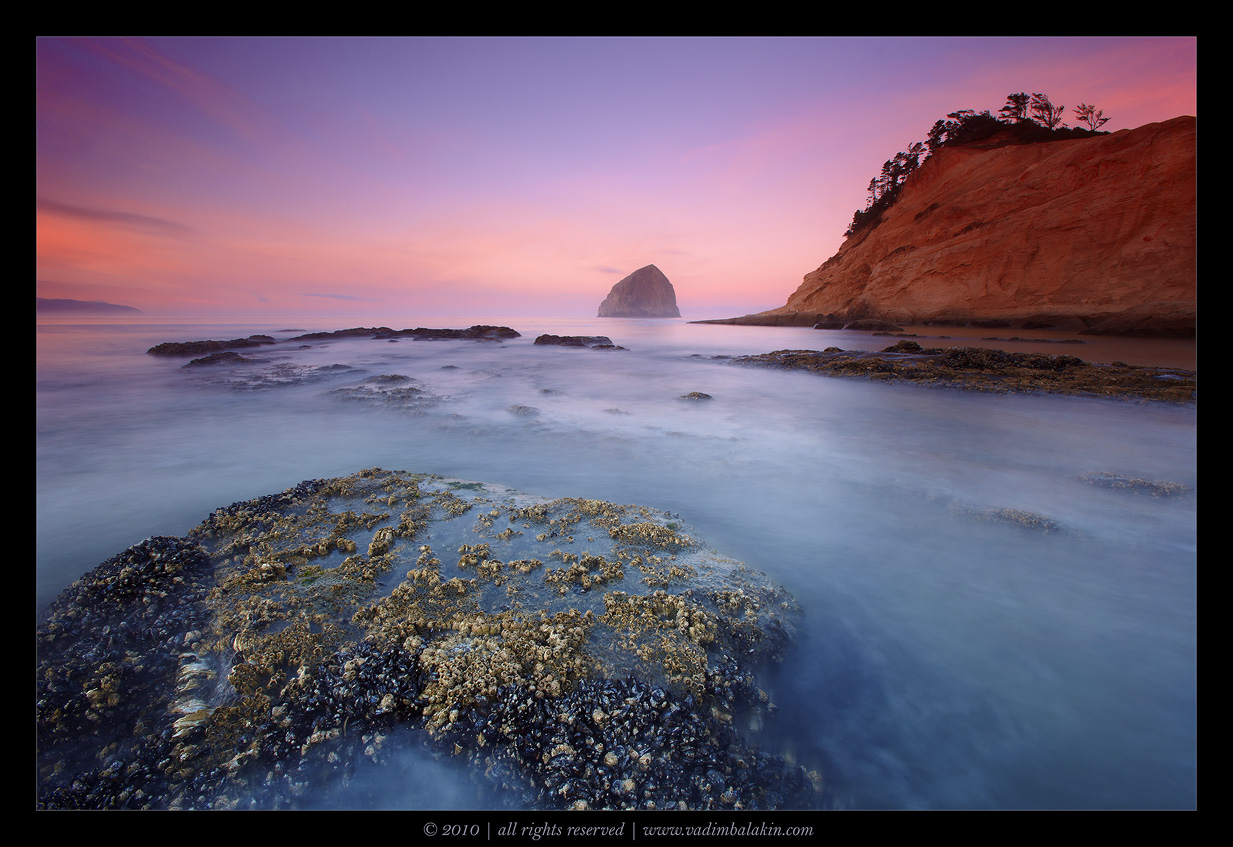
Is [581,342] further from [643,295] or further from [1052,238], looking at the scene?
[643,295]

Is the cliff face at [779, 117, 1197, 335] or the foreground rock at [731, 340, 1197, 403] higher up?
the cliff face at [779, 117, 1197, 335]

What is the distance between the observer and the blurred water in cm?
204

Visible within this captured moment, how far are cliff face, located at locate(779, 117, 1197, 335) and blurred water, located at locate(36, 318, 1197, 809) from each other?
17363mm

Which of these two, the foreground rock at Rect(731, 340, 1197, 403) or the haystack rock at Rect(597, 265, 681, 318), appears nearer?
the foreground rock at Rect(731, 340, 1197, 403)

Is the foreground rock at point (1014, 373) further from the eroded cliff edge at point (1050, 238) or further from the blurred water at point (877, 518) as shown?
the eroded cliff edge at point (1050, 238)

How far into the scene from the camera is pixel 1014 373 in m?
10.1

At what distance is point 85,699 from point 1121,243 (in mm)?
30275

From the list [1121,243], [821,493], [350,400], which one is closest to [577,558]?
[821,493]

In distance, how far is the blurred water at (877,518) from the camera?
2.04 meters

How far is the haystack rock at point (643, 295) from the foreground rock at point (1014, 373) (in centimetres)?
13514

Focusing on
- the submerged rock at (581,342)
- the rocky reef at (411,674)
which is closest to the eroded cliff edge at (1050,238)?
the submerged rock at (581,342)

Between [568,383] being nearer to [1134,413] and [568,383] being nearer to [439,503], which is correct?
[439,503]

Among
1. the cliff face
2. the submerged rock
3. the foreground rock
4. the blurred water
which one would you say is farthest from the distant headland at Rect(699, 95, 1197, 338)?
the submerged rock

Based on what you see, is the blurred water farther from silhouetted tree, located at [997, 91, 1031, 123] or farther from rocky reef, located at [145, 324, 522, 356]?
Result: silhouetted tree, located at [997, 91, 1031, 123]
